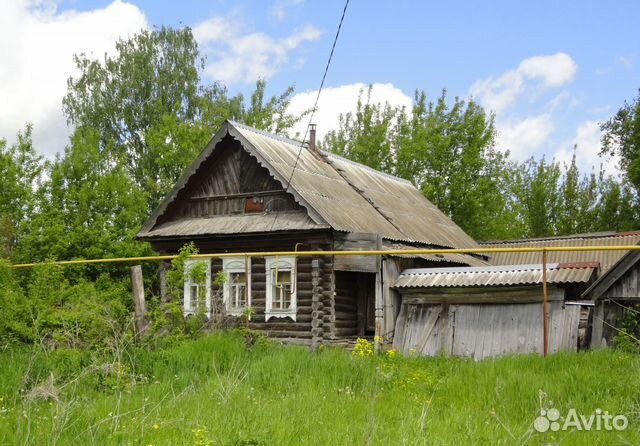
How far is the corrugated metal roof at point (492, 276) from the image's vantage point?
12156 millimetres

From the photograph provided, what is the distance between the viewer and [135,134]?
114ft

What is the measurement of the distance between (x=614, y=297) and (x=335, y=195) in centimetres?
757

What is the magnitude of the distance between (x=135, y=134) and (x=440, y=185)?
49.6 feet

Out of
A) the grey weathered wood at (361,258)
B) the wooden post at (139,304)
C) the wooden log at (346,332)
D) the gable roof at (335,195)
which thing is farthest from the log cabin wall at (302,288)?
the wooden post at (139,304)

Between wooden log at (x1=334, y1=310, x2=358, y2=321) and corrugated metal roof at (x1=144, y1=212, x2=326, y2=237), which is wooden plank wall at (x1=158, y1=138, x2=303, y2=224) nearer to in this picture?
corrugated metal roof at (x1=144, y1=212, x2=326, y2=237)

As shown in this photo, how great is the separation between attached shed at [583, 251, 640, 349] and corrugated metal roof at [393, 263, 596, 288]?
1098 mm

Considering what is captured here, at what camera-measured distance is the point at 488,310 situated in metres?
12.5

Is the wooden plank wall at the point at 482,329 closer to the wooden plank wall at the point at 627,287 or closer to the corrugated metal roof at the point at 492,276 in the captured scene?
the corrugated metal roof at the point at 492,276

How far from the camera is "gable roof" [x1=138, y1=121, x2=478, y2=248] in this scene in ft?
49.5

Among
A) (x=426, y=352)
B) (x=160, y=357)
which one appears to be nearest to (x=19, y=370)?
(x=160, y=357)

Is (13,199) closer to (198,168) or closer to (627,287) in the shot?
(198,168)

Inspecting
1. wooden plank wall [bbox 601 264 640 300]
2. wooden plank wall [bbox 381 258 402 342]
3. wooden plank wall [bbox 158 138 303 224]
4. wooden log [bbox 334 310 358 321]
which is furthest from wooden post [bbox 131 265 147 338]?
wooden plank wall [bbox 601 264 640 300]

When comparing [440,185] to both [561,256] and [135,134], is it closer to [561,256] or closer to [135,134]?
[561,256]

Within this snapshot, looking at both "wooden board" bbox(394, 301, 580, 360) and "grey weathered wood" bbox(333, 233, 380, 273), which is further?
"grey weathered wood" bbox(333, 233, 380, 273)
